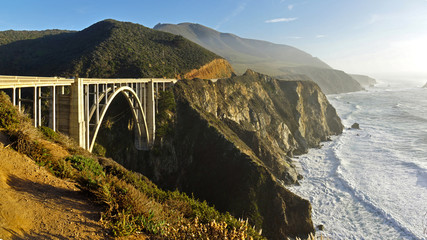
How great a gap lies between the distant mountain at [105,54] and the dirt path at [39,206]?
3627cm

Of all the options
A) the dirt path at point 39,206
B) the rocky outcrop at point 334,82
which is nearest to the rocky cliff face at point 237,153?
the dirt path at point 39,206

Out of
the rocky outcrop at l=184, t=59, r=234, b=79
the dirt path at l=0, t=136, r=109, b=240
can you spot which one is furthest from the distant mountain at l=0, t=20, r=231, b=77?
the dirt path at l=0, t=136, r=109, b=240

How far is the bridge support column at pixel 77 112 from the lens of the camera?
13875 millimetres

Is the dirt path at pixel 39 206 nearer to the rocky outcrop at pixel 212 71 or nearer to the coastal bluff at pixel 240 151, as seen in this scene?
the coastal bluff at pixel 240 151

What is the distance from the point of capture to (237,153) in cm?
2469

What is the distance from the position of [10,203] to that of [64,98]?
1089 cm

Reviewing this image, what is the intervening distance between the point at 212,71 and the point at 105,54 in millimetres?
21519

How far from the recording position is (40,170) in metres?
6.12

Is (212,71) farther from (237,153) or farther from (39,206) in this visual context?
(39,206)

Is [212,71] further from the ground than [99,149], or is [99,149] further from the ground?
[212,71]

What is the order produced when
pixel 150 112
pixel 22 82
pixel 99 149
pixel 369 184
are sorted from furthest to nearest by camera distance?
pixel 150 112 < pixel 369 184 < pixel 99 149 < pixel 22 82

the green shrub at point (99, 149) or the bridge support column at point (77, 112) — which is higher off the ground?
the bridge support column at point (77, 112)

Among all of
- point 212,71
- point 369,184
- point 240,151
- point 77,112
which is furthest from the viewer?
point 212,71

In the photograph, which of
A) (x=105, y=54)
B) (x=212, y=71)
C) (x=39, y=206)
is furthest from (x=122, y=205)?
(x=212, y=71)
